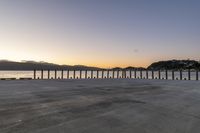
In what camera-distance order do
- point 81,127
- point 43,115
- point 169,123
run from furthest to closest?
point 43,115 → point 169,123 → point 81,127

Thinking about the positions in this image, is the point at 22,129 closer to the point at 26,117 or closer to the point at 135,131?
the point at 26,117

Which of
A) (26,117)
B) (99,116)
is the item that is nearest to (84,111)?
(99,116)

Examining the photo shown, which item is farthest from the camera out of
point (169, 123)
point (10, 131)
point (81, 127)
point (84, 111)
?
point (84, 111)

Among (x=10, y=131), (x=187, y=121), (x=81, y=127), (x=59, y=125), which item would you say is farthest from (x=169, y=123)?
(x=10, y=131)

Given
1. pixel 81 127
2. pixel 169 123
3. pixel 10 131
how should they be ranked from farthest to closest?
1. pixel 169 123
2. pixel 81 127
3. pixel 10 131

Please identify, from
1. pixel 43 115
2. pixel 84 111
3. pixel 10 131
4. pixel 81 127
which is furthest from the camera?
pixel 84 111

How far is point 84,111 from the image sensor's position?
22.6 ft

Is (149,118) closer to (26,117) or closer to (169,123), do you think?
(169,123)

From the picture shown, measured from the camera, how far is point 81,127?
5.06m

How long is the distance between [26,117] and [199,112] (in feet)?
16.7

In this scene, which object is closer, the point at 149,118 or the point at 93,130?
the point at 93,130

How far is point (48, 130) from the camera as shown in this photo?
475cm

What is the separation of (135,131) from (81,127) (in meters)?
1.14

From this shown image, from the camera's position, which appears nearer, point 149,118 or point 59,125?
point 59,125
